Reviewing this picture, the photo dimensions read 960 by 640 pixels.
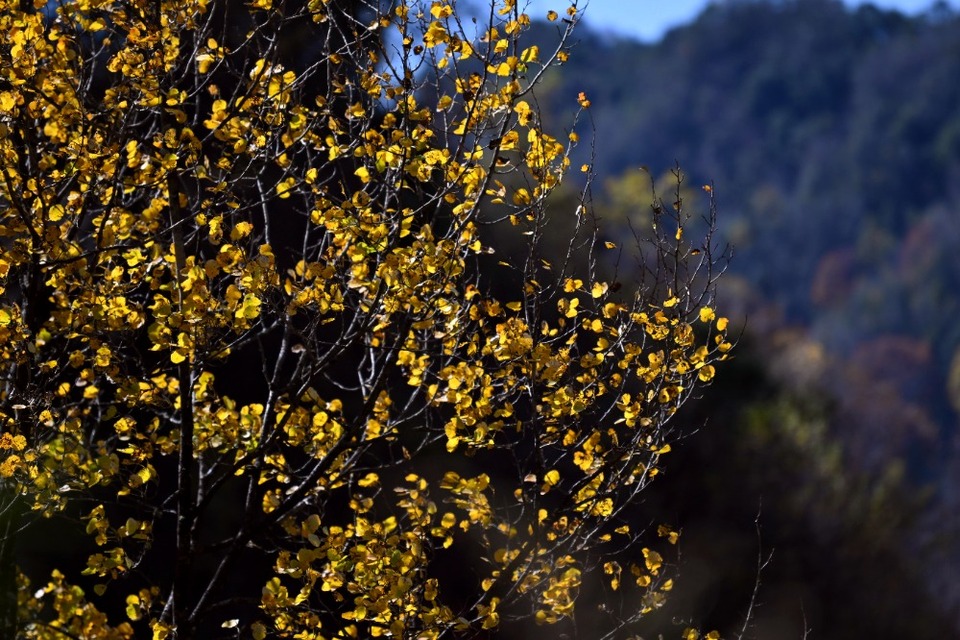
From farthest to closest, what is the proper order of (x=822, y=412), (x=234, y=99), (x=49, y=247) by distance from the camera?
(x=822, y=412) < (x=234, y=99) < (x=49, y=247)

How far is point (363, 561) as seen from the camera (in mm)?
5875

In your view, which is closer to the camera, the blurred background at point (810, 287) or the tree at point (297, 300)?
the tree at point (297, 300)

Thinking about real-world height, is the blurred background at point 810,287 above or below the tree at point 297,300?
above

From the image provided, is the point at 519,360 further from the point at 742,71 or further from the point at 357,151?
the point at 742,71

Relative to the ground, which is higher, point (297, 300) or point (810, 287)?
point (810, 287)

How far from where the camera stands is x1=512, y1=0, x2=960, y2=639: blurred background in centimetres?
2355

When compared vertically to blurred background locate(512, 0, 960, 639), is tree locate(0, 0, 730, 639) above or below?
below

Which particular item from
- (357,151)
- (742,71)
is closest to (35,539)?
(357,151)

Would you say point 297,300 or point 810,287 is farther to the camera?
point 810,287

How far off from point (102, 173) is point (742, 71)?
177756 millimetres

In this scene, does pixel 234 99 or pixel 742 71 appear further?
pixel 742 71

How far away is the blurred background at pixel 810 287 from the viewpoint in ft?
77.3

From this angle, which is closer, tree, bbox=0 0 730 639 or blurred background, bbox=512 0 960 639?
tree, bbox=0 0 730 639

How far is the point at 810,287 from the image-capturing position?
5148 inches
